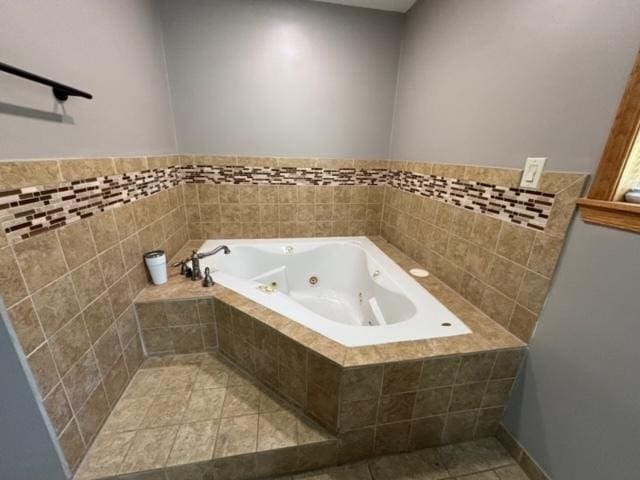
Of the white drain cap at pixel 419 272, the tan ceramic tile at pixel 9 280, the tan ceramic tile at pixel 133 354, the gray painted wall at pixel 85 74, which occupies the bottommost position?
the tan ceramic tile at pixel 133 354

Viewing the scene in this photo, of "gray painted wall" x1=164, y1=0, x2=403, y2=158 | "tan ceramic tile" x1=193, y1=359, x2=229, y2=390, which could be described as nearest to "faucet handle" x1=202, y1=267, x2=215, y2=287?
"tan ceramic tile" x1=193, y1=359, x2=229, y2=390

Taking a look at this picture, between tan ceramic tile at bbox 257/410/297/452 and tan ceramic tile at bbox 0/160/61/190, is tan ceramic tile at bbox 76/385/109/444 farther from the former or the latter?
tan ceramic tile at bbox 0/160/61/190

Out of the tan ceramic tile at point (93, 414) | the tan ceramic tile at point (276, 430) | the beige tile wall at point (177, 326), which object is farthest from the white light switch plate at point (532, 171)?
the tan ceramic tile at point (93, 414)

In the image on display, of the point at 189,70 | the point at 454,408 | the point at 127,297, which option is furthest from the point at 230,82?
the point at 454,408

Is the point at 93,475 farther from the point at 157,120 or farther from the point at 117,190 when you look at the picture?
the point at 157,120

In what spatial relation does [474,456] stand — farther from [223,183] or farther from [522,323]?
[223,183]

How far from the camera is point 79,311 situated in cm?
97

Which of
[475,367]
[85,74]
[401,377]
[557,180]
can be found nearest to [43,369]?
[85,74]

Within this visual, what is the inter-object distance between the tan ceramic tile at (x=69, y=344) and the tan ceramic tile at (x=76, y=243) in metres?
0.22

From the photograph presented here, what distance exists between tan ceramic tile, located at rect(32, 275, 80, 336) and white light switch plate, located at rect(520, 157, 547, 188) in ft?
6.06

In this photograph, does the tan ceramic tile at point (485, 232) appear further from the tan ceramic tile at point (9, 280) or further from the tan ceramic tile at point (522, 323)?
the tan ceramic tile at point (9, 280)

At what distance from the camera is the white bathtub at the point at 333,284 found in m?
1.22

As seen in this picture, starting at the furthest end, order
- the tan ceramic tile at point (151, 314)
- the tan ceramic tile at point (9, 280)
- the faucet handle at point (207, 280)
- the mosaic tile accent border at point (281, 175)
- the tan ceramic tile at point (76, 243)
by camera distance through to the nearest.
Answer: the mosaic tile accent border at point (281, 175)
the faucet handle at point (207, 280)
the tan ceramic tile at point (151, 314)
the tan ceramic tile at point (76, 243)
the tan ceramic tile at point (9, 280)

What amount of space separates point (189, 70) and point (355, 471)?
2633mm
